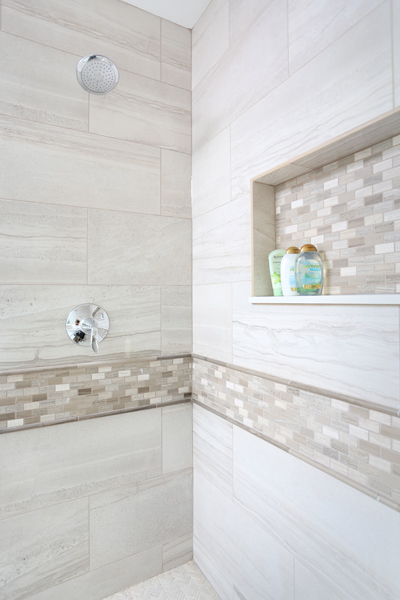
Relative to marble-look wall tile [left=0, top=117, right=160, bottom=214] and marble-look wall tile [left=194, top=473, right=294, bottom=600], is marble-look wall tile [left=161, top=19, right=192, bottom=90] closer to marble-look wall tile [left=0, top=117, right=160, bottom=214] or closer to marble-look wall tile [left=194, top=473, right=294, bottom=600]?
marble-look wall tile [left=0, top=117, right=160, bottom=214]

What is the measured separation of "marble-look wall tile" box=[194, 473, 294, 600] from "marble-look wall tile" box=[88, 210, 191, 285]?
36.1 inches

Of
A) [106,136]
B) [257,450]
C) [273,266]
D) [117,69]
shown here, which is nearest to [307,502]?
[257,450]

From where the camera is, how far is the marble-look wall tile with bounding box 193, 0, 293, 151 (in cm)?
113

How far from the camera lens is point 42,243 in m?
1.34

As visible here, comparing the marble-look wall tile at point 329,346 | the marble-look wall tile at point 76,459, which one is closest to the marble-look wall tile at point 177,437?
the marble-look wall tile at point 76,459

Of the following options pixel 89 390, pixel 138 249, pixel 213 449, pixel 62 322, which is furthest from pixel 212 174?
pixel 213 449

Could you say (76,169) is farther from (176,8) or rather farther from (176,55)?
(176,8)

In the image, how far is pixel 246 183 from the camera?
1281 millimetres

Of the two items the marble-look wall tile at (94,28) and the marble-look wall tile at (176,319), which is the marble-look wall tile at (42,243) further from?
the marble-look wall tile at (94,28)

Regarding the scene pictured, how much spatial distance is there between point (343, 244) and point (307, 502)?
0.73 m

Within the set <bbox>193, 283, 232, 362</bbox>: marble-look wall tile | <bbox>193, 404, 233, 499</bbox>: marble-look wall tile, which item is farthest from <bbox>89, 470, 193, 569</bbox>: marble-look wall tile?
<bbox>193, 283, 232, 362</bbox>: marble-look wall tile

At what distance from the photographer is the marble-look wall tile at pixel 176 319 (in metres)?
1.58

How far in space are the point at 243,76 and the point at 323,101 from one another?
1.54 feet

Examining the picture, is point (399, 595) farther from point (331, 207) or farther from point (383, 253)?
point (331, 207)
